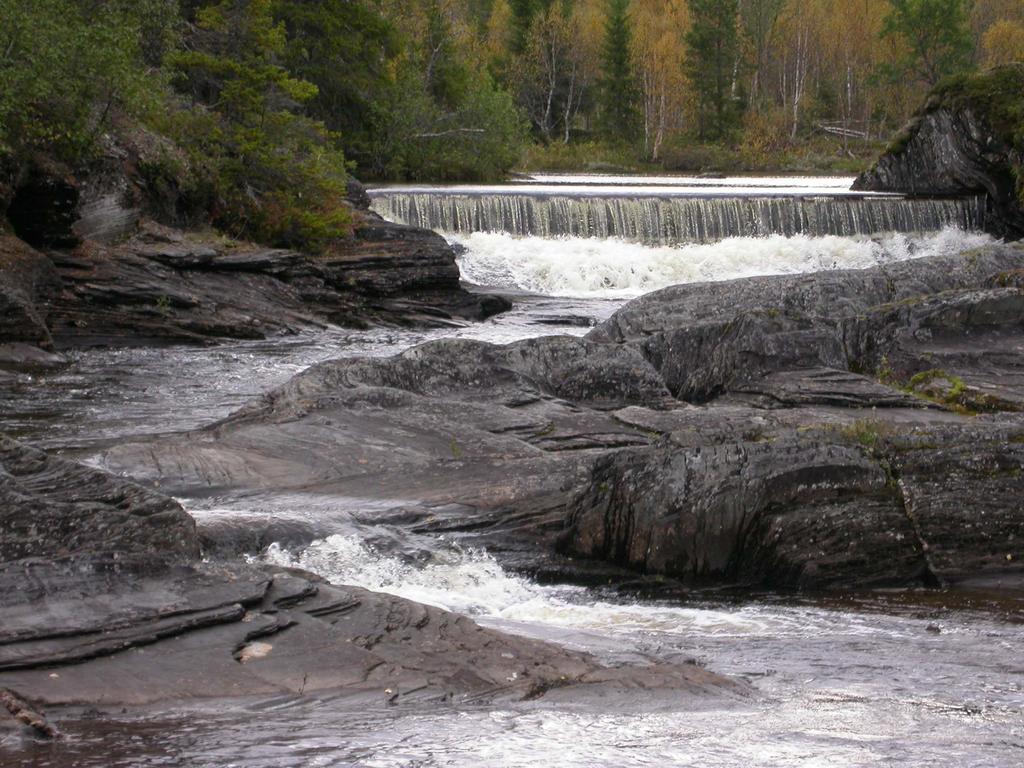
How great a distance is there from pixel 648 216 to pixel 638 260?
2.03 meters

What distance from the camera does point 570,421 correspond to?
476 inches

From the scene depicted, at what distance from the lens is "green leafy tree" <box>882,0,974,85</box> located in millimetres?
62969

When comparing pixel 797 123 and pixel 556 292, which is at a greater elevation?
pixel 797 123

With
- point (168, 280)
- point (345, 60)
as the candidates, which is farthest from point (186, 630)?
point (345, 60)

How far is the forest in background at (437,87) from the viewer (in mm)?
22125

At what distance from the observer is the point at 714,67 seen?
223 ft

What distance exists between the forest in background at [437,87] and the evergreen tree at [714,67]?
106 millimetres

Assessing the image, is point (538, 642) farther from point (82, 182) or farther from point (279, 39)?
point (279, 39)

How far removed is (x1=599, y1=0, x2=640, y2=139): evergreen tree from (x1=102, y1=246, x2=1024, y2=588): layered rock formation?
168 ft

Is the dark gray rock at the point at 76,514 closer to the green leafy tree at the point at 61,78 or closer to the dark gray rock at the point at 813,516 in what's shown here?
the dark gray rock at the point at 813,516

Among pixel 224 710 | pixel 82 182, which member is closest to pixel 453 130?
pixel 82 182

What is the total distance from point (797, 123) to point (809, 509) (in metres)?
60.9

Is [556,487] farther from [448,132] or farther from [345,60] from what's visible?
[448,132]

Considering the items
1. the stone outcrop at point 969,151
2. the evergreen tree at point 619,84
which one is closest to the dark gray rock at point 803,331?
the stone outcrop at point 969,151
